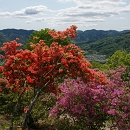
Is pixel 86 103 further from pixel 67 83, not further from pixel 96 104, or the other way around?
pixel 67 83

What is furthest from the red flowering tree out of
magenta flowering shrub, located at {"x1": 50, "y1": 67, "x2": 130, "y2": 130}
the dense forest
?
magenta flowering shrub, located at {"x1": 50, "y1": 67, "x2": 130, "y2": 130}

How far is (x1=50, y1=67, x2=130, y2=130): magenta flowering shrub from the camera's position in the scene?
17.2 metres

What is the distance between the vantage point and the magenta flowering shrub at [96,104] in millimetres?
17217

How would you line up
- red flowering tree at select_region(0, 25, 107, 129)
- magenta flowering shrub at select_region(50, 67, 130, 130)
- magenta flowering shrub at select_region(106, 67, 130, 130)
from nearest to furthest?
red flowering tree at select_region(0, 25, 107, 129)
magenta flowering shrub at select_region(106, 67, 130, 130)
magenta flowering shrub at select_region(50, 67, 130, 130)

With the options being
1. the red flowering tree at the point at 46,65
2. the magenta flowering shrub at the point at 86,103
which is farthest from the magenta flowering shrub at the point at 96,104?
the red flowering tree at the point at 46,65

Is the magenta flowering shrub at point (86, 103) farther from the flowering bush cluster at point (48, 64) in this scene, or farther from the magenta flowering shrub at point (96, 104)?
the flowering bush cluster at point (48, 64)

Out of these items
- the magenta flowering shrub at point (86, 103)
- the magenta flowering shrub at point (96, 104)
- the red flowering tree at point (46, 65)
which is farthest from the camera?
the magenta flowering shrub at point (86, 103)

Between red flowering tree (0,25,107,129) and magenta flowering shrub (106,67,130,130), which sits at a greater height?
red flowering tree (0,25,107,129)

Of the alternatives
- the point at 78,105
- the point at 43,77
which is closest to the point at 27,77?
the point at 43,77

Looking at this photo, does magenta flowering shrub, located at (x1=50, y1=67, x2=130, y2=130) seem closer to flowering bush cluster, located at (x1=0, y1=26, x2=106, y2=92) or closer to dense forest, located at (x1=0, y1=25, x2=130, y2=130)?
dense forest, located at (x1=0, y1=25, x2=130, y2=130)

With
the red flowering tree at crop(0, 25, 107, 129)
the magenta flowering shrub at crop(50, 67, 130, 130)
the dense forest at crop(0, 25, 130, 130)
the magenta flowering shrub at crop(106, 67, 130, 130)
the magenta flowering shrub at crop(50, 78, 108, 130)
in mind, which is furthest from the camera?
the magenta flowering shrub at crop(50, 78, 108, 130)

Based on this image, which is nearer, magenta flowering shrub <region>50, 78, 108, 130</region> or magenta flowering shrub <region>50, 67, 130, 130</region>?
magenta flowering shrub <region>50, 67, 130, 130</region>

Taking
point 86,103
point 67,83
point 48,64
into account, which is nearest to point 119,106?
point 86,103

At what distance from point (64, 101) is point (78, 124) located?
105 inches
